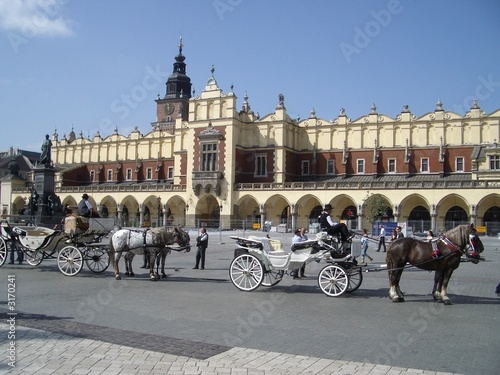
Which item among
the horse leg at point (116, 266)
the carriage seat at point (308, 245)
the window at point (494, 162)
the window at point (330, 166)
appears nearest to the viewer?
the carriage seat at point (308, 245)

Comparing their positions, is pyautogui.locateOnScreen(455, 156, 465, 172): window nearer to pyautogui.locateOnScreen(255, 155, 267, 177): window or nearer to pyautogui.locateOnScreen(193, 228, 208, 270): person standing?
pyautogui.locateOnScreen(255, 155, 267, 177): window

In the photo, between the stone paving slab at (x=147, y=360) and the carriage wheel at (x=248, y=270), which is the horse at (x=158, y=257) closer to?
the carriage wheel at (x=248, y=270)

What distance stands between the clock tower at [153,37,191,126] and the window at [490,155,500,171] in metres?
48.4

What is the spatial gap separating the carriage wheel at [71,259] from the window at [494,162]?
3864 centimetres

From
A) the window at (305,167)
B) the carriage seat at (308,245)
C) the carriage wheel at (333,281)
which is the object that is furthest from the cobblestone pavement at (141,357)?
the window at (305,167)

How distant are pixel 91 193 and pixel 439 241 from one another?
181ft

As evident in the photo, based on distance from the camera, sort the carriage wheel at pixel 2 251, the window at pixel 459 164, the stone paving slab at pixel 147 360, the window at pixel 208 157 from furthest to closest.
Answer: the window at pixel 208 157 < the window at pixel 459 164 < the carriage wheel at pixel 2 251 < the stone paving slab at pixel 147 360

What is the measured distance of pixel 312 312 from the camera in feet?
29.7

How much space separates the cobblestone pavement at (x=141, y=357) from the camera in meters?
5.56

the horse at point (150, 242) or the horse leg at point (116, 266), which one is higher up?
the horse at point (150, 242)

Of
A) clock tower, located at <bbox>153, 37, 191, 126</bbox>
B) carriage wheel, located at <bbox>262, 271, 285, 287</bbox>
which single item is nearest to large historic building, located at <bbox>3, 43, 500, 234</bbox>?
clock tower, located at <bbox>153, 37, 191, 126</bbox>

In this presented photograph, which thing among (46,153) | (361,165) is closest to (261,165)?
(361,165)

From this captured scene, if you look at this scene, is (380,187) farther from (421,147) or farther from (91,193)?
(91,193)

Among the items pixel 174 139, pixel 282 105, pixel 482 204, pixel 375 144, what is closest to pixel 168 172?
pixel 174 139
